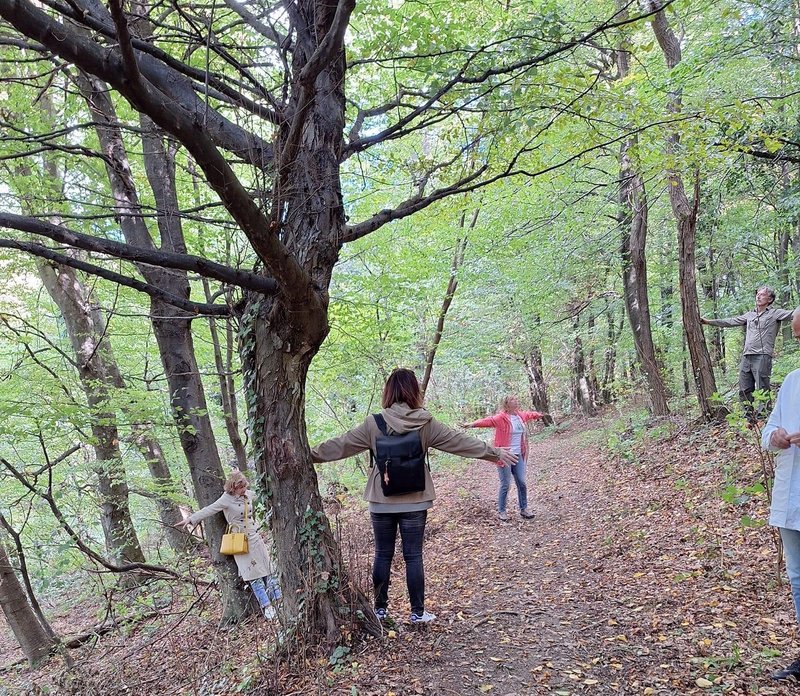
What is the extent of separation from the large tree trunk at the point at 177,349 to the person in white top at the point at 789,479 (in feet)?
15.9

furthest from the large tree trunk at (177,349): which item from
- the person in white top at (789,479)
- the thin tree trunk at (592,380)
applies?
the thin tree trunk at (592,380)

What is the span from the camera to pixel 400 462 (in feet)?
11.5

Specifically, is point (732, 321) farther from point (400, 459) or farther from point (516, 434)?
point (400, 459)

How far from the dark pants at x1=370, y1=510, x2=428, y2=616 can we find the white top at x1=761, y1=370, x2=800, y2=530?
214cm

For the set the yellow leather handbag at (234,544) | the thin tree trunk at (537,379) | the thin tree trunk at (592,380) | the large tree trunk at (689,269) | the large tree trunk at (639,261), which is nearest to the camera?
the yellow leather handbag at (234,544)

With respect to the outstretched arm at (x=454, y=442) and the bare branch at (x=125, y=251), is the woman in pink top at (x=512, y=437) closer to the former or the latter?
the outstretched arm at (x=454, y=442)

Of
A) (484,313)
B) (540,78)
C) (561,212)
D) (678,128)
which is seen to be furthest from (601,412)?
(540,78)

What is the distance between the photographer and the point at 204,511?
514cm

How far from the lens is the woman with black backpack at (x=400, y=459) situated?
11.5 ft

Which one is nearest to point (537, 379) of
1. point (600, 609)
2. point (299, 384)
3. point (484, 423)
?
point (484, 423)

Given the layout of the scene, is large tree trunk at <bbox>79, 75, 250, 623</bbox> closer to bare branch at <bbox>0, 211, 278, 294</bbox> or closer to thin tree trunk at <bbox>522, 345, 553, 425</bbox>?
bare branch at <bbox>0, 211, 278, 294</bbox>

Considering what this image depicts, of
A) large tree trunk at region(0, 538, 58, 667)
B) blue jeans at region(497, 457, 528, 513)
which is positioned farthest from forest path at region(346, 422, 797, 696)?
large tree trunk at region(0, 538, 58, 667)

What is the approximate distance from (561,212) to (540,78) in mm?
5298

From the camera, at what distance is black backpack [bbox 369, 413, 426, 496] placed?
3.49 m
